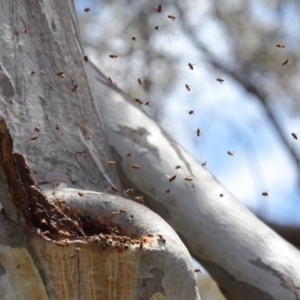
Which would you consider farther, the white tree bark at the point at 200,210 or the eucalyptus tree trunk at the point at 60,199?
the white tree bark at the point at 200,210

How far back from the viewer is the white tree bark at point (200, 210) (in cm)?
210

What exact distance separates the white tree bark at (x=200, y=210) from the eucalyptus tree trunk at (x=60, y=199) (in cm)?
53

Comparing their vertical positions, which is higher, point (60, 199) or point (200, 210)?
point (200, 210)

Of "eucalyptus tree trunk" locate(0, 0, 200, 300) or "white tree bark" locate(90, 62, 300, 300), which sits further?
"white tree bark" locate(90, 62, 300, 300)

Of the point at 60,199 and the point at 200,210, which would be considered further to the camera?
the point at 200,210

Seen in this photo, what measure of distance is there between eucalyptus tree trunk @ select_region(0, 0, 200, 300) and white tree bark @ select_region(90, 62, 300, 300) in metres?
0.53

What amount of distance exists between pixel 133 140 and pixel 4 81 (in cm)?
76

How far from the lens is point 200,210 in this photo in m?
2.22

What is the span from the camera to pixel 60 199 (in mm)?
1304

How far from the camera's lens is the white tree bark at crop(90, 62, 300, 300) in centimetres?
210

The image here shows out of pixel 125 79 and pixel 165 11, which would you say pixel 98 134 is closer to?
pixel 125 79

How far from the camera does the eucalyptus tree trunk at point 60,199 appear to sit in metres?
1.15

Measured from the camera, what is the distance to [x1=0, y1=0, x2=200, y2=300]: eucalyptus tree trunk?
1.15 m

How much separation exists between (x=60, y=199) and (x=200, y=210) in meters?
0.97
